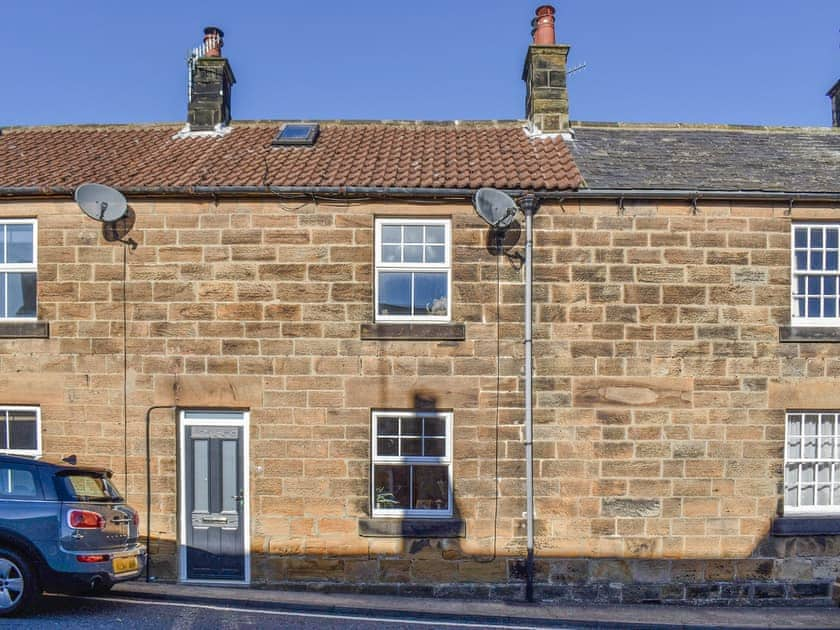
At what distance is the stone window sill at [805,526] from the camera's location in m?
10.6

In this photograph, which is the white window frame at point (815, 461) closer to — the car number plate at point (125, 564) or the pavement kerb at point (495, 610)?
the pavement kerb at point (495, 610)

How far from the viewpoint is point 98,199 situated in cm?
1067

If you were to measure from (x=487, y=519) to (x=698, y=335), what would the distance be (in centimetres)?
396

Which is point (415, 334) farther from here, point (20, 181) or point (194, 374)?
point (20, 181)

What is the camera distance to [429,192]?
425 inches

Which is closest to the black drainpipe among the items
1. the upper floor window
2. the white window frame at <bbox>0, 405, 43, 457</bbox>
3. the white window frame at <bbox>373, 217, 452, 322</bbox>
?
the white window frame at <bbox>0, 405, 43, 457</bbox>

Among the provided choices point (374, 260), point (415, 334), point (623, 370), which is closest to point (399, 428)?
point (415, 334)

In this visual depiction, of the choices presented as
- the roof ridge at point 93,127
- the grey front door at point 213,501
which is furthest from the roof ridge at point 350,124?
the grey front door at point 213,501

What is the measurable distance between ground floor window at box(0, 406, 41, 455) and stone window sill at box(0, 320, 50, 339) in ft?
3.42

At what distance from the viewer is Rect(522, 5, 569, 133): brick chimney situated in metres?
13.3

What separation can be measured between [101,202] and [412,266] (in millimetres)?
4452

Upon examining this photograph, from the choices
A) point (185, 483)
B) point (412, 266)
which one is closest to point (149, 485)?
point (185, 483)

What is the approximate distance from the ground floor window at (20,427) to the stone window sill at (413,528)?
4.92 metres

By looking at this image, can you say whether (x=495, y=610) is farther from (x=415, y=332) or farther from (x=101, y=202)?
(x=101, y=202)
